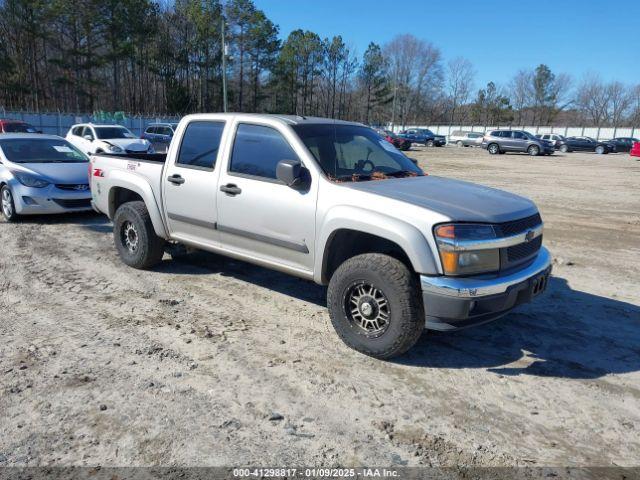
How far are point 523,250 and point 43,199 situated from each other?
7.92 m

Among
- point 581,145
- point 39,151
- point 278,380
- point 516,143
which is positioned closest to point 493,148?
point 516,143

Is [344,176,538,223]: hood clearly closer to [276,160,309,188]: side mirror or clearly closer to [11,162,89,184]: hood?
[276,160,309,188]: side mirror

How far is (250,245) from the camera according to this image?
478 cm

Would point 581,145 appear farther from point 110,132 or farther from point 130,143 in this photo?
point 110,132

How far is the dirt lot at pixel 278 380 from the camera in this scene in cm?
291

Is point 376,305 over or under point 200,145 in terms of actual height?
under

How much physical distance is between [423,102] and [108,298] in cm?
10624

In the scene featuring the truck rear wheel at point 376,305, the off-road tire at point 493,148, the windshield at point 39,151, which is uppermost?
the off-road tire at point 493,148

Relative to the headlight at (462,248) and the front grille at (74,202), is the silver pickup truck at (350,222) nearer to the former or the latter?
the headlight at (462,248)

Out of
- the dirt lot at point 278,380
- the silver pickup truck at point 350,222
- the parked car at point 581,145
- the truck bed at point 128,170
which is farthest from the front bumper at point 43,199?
the parked car at point 581,145

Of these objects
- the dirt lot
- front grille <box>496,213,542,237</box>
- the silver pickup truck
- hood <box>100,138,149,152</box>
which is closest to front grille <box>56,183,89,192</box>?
the dirt lot

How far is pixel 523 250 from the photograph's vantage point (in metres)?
4.02

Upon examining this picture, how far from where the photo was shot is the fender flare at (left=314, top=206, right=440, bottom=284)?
3590 mm

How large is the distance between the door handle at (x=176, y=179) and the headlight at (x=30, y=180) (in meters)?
4.51
